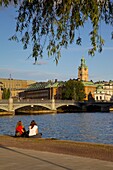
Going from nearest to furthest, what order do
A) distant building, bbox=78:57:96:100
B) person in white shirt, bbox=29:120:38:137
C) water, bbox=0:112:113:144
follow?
1. person in white shirt, bbox=29:120:38:137
2. water, bbox=0:112:113:144
3. distant building, bbox=78:57:96:100

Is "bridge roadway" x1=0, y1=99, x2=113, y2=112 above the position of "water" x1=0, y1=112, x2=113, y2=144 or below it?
above

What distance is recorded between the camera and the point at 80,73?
18500cm

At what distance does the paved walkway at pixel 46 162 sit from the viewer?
31.0 feet

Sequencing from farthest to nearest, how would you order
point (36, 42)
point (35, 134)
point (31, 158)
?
point (35, 134) < point (31, 158) < point (36, 42)

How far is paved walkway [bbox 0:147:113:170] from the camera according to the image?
31.0 ft

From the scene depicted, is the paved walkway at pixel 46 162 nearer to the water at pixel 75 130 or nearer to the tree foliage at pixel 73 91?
the water at pixel 75 130

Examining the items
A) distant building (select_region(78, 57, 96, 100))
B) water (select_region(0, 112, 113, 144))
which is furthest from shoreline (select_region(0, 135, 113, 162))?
distant building (select_region(78, 57, 96, 100))

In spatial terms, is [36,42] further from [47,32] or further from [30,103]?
[30,103]

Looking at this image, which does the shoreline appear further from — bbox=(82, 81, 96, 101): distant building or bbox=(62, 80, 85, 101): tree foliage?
bbox=(82, 81, 96, 101): distant building

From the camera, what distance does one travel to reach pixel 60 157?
1131 centimetres

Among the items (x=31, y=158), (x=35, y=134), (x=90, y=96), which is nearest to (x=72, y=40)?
(x=31, y=158)

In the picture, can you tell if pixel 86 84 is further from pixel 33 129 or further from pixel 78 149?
pixel 78 149

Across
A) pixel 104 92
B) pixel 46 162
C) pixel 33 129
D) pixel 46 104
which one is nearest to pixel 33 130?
pixel 33 129

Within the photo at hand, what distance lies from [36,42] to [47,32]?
405 mm
